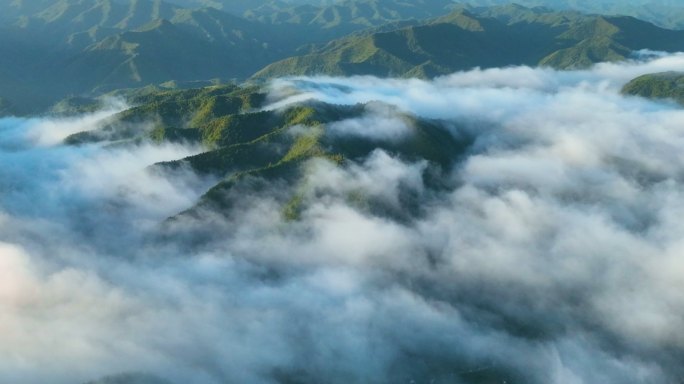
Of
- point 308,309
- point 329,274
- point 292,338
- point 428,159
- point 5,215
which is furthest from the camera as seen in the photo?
point 428,159

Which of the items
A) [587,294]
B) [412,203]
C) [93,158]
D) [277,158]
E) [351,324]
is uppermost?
[93,158]

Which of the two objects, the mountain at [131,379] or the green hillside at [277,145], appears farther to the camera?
the green hillside at [277,145]

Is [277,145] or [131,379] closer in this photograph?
[131,379]

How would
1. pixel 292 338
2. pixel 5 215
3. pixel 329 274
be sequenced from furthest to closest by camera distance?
pixel 5 215 → pixel 329 274 → pixel 292 338

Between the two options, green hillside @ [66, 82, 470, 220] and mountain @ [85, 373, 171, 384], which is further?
green hillside @ [66, 82, 470, 220]

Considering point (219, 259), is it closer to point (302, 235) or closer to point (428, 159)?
point (302, 235)

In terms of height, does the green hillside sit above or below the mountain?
above

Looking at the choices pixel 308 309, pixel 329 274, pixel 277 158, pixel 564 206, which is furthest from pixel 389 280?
pixel 564 206

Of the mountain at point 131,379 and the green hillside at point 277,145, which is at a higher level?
the green hillside at point 277,145

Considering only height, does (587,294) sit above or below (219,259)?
below

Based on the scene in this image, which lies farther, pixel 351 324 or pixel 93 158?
pixel 93 158

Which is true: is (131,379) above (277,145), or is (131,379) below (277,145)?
below
